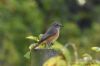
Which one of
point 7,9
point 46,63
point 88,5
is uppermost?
point 88,5

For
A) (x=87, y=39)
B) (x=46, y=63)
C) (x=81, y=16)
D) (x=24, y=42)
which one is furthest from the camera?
(x=81, y=16)

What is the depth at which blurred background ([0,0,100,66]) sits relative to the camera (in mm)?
12648

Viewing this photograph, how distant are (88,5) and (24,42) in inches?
233

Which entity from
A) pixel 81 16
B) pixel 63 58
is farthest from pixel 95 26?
pixel 63 58

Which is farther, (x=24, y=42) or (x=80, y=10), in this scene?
(x=80, y=10)

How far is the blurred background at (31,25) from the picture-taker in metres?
12.6

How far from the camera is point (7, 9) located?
515 inches

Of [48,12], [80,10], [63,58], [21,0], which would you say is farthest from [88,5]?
[63,58]

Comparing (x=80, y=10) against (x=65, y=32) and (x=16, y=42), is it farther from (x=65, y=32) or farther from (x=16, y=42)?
(x=16, y=42)

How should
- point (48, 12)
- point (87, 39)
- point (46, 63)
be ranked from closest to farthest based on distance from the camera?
point (46, 63)
point (87, 39)
point (48, 12)

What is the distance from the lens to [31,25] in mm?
13719

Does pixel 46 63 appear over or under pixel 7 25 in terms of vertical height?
under

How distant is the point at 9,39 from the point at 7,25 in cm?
33

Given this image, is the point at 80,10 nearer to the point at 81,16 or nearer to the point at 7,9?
the point at 81,16
